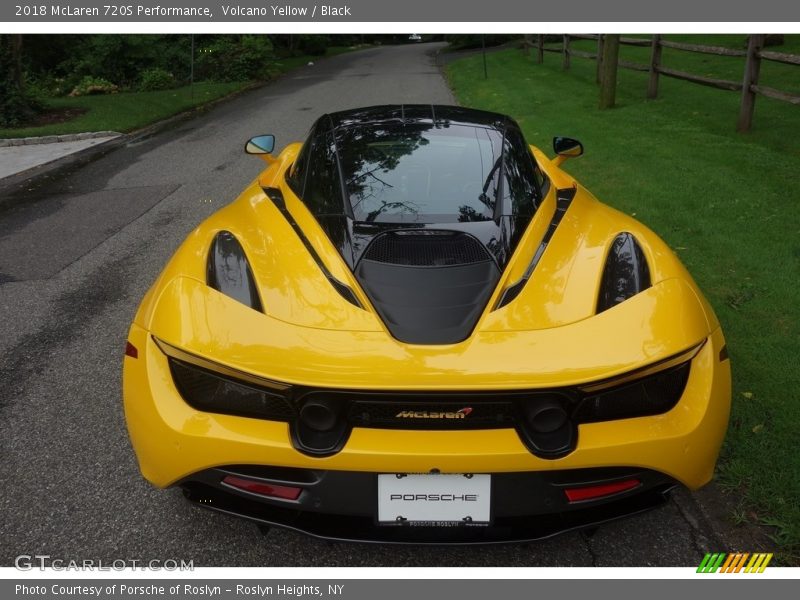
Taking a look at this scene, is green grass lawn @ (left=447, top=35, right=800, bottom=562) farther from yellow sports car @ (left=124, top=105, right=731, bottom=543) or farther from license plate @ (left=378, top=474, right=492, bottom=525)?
license plate @ (left=378, top=474, right=492, bottom=525)

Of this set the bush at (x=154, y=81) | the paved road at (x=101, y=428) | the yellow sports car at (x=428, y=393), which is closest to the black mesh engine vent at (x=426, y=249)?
the yellow sports car at (x=428, y=393)

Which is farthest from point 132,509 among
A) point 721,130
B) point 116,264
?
point 721,130

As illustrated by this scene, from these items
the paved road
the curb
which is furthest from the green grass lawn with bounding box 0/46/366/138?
the paved road

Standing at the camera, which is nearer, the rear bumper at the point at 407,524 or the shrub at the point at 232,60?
the rear bumper at the point at 407,524

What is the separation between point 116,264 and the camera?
5.21 metres

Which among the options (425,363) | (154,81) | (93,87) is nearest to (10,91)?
(93,87)

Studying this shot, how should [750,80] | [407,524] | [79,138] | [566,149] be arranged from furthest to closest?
[79,138] < [750,80] < [566,149] < [407,524]

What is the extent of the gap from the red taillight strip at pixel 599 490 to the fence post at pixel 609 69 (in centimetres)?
1019

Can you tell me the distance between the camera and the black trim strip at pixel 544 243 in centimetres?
217

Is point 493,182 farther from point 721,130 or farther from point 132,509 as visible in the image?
point 721,130

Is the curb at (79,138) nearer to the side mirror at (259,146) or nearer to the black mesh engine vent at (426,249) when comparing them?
the side mirror at (259,146)

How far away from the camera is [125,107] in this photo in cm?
1459

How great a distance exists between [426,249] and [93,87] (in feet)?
58.6

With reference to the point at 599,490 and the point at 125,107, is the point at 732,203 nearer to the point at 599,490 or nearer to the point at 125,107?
the point at 599,490
